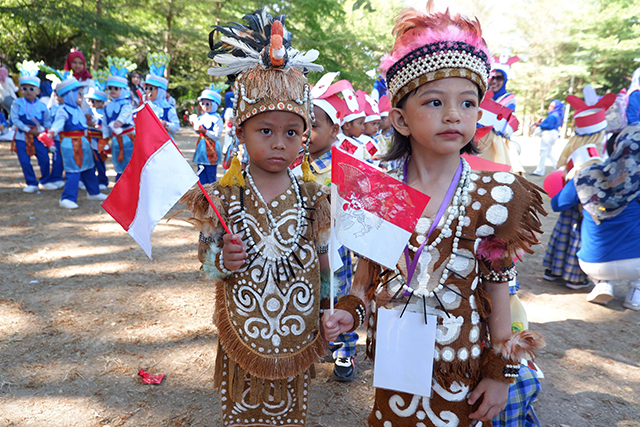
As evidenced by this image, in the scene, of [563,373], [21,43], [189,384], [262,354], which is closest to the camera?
[262,354]

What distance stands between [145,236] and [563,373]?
10.7 ft

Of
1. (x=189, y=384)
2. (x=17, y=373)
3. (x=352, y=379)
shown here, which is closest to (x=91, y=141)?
(x=17, y=373)

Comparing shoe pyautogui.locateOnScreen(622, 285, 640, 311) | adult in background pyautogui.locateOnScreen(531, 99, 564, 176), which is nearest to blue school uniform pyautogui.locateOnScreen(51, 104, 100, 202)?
shoe pyautogui.locateOnScreen(622, 285, 640, 311)

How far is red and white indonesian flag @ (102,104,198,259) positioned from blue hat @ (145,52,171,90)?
8348mm

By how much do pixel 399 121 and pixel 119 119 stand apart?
7790 millimetres

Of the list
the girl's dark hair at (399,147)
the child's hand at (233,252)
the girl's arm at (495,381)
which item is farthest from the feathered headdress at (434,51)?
the child's hand at (233,252)

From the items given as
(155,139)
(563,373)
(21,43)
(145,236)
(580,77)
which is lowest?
(563,373)

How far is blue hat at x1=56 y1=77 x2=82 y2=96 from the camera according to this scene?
788 centimetres

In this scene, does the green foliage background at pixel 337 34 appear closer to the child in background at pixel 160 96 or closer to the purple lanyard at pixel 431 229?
the purple lanyard at pixel 431 229

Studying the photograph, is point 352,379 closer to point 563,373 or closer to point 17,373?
point 563,373

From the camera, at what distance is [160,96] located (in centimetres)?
908

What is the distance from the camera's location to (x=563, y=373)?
323 centimetres

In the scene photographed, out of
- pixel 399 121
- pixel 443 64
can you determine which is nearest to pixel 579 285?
pixel 399 121

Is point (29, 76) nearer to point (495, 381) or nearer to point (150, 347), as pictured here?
point (150, 347)
